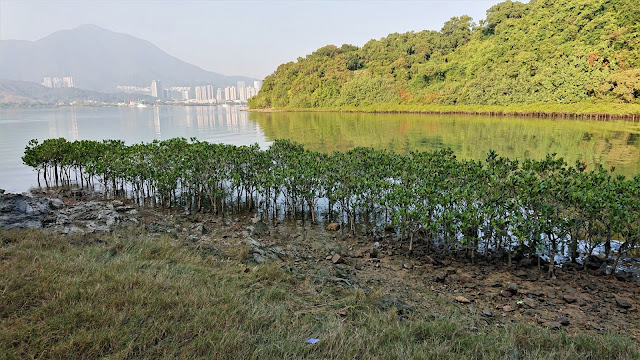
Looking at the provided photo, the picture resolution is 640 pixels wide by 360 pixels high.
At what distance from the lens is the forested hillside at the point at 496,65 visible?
197 ft

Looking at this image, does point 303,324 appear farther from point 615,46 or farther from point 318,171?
point 615,46

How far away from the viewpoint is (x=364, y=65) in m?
137

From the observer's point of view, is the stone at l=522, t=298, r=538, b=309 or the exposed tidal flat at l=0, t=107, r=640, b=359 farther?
the stone at l=522, t=298, r=538, b=309

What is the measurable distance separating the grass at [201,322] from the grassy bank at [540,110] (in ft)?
194

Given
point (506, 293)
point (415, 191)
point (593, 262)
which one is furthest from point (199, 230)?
point (593, 262)

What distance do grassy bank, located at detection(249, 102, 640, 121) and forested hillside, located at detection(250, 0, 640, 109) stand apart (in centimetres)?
224

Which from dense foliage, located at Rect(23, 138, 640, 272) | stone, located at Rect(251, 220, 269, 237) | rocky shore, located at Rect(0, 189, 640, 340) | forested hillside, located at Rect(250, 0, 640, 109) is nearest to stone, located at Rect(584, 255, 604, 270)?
rocky shore, located at Rect(0, 189, 640, 340)

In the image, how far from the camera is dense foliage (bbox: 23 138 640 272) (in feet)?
25.2

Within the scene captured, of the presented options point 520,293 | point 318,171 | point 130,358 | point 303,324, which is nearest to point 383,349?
point 303,324

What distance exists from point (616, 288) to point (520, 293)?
75.3 inches

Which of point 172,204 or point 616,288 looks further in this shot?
point 172,204

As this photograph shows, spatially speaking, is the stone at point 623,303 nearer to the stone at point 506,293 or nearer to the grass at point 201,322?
the stone at point 506,293

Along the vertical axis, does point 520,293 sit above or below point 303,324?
below

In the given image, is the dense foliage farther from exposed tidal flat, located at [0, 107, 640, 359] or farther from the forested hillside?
the forested hillside
